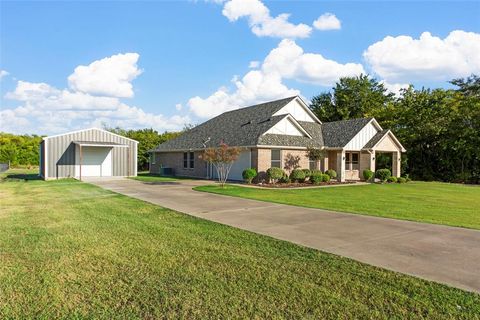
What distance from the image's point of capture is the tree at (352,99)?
146 ft

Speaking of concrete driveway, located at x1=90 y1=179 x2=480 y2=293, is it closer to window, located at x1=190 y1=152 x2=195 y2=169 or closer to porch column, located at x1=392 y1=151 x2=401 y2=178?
window, located at x1=190 y1=152 x2=195 y2=169

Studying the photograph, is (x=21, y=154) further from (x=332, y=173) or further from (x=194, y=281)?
(x=194, y=281)

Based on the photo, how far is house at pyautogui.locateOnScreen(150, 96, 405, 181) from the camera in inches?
939

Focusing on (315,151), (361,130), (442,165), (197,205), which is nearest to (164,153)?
(315,151)

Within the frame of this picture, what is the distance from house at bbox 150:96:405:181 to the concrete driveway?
11992 mm

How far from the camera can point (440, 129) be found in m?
29.8

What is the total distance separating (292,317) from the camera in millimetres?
3805

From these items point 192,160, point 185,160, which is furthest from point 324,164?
point 185,160

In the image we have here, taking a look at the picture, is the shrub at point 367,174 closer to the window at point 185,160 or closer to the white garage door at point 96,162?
the window at point 185,160

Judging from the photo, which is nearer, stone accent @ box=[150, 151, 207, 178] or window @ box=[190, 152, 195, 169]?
stone accent @ box=[150, 151, 207, 178]

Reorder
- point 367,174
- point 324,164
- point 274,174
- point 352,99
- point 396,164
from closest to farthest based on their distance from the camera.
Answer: point 274,174 < point 367,174 < point 324,164 < point 396,164 < point 352,99

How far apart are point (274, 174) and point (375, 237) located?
14.8m

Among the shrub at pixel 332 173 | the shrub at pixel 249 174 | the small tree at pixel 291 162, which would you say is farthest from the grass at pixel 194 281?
the shrub at pixel 332 173

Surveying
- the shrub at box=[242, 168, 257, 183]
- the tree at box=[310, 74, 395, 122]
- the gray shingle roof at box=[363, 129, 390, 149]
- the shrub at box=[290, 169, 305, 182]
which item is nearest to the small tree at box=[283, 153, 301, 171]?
the shrub at box=[290, 169, 305, 182]
